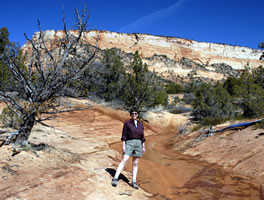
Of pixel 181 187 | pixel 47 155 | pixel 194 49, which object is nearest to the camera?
pixel 181 187

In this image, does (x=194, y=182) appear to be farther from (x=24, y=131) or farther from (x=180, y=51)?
(x=180, y=51)

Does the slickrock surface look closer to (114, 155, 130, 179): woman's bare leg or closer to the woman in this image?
(114, 155, 130, 179): woman's bare leg

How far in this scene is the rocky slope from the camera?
78.4 metres

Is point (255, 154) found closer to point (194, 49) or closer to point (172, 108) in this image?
point (172, 108)

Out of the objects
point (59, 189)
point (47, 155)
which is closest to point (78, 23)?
point (47, 155)

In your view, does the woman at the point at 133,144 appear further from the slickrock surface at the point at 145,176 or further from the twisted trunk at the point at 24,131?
the twisted trunk at the point at 24,131

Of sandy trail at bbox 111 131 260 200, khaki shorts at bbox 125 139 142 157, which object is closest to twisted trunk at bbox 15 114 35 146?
khaki shorts at bbox 125 139 142 157

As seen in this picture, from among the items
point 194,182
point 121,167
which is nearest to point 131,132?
point 121,167

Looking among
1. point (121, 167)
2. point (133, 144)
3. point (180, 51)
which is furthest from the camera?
point (180, 51)

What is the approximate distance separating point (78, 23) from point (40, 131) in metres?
7.26

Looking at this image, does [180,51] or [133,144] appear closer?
[133,144]

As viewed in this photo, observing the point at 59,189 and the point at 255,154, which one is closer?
the point at 59,189

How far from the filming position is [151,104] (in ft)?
81.5

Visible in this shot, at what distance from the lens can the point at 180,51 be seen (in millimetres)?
89500
